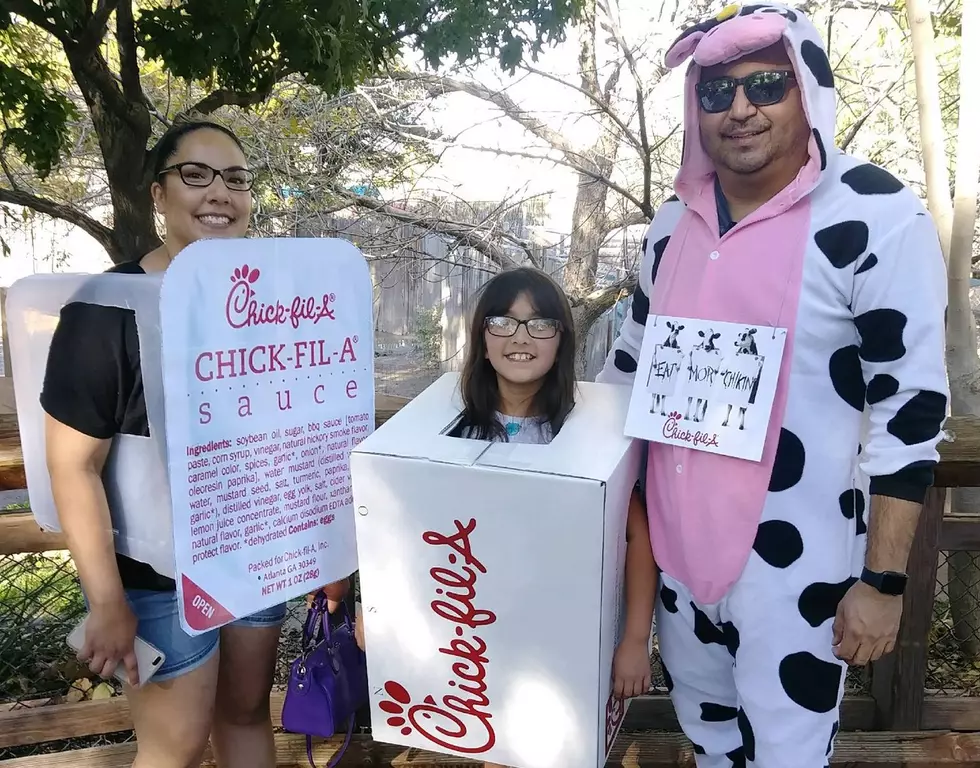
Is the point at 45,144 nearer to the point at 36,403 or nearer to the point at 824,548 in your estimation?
the point at 36,403

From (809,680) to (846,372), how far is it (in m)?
0.48

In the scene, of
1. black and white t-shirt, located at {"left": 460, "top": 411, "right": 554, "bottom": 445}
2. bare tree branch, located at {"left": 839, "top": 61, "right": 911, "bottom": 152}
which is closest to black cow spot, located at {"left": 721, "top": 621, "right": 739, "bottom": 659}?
black and white t-shirt, located at {"left": 460, "top": 411, "right": 554, "bottom": 445}

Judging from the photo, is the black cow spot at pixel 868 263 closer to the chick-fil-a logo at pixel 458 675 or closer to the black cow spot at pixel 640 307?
the black cow spot at pixel 640 307

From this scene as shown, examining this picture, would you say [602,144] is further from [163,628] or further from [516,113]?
Answer: [163,628]

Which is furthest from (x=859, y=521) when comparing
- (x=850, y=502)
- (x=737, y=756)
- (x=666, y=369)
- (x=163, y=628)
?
(x=163, y=628)

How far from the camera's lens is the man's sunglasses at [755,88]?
3.59 feet

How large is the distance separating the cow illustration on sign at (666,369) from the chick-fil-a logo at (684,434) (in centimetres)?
2

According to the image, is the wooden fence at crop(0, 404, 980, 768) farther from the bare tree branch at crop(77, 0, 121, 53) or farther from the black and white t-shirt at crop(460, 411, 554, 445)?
the bare tree branch at crop(77, 0, 121, 53)

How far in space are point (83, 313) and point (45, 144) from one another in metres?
2.56

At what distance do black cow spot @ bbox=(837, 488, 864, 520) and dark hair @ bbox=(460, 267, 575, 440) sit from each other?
1.50 ft

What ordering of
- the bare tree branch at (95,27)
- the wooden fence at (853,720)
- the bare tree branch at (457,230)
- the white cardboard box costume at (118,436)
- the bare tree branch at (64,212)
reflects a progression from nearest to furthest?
1. the white cardboard box costume at (118,436)
2. the wooden fence at (853,720)
3. the bare tree branch at (95,27)
4. the bare tree branch at (64,212)
5. the bare tree branch at (457,230)

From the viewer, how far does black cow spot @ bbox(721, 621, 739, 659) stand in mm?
1184

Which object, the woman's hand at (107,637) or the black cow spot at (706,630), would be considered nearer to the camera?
the woman's hand at (107,637)

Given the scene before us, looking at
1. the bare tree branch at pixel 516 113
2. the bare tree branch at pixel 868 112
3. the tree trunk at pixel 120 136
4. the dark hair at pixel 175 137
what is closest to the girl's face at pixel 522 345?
the dark hair at pixel 175 137
